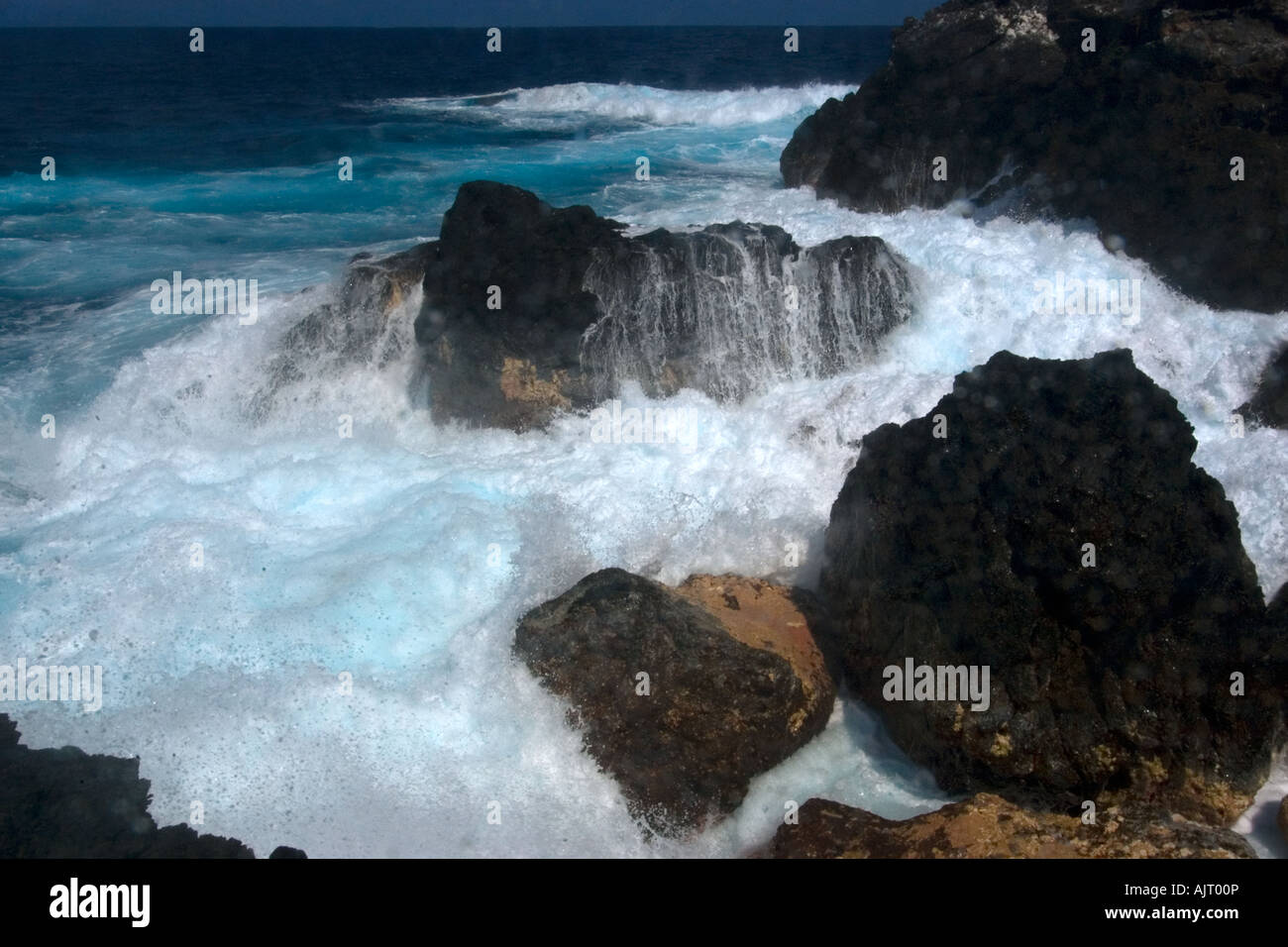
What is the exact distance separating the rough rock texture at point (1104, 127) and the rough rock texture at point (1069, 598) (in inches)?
246

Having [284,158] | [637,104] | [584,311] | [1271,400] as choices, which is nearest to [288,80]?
[637,104]

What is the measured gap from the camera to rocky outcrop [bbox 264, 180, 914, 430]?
924 centimetres

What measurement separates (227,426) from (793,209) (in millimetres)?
9112

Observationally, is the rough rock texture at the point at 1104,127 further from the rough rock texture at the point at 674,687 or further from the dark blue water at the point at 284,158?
the rough rock texture at the point at 674,687

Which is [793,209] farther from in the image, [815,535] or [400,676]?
[400,676]

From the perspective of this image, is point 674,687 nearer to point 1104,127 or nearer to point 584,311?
point 584,311

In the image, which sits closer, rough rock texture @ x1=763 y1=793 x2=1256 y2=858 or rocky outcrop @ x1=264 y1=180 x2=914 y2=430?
rough rock texture @ x1=763 y1=793 x2=1256 y2=858

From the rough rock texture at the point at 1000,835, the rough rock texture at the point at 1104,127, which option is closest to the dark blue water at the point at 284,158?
the rough rock texture at the point at 1104,127

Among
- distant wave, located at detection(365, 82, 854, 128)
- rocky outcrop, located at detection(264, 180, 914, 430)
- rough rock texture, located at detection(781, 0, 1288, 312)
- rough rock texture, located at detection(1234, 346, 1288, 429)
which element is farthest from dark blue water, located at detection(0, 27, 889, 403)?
rough rock texture, located at detection(1234, 346, 1288, 429)

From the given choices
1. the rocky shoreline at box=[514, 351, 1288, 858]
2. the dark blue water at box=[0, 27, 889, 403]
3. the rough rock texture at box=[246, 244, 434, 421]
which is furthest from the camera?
the dark blue water at box=[0, 27, 889, 403]

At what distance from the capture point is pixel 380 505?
25.9ft

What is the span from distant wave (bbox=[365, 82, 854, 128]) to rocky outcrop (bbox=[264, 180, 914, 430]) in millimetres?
18115

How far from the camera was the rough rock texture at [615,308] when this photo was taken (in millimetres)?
9227

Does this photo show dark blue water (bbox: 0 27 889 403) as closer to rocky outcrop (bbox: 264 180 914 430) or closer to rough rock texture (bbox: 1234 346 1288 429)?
rocky outcrop (bbox: 264 180 914 430)
